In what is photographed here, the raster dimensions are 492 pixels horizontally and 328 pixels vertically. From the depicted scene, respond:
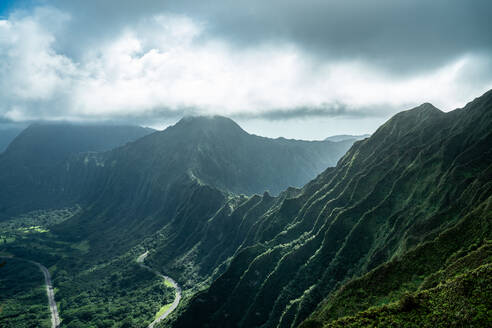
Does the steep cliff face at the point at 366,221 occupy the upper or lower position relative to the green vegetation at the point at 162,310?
upper

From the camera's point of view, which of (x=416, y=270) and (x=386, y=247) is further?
(x=386, y=247)

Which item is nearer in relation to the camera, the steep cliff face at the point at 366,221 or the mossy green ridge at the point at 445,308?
the mossy green ridge at the point at 445,308

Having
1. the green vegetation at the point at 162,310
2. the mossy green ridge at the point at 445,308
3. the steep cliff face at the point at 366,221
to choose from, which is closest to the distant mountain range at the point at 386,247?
the mossy green ridge at the point at 445,308

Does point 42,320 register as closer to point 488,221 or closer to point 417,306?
point 417,306

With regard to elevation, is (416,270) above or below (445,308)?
below

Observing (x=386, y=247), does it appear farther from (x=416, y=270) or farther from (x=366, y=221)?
(x=416, y=270)

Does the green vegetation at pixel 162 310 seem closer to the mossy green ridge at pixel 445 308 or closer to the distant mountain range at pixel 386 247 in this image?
the distant mountain range at pixel 386 247

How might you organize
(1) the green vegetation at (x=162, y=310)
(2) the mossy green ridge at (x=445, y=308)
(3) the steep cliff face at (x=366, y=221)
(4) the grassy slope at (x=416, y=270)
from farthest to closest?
1. (1) the green vegetation at (x=162, y=310)
2. (3) the steep cliff face at (x=366, y=221)
3. (4) the grassy slope at (x=416, y=270)
4. (2) the mossy green ridge at (x=445, y=308)

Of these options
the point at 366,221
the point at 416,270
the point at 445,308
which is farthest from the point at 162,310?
the point at 445,308
